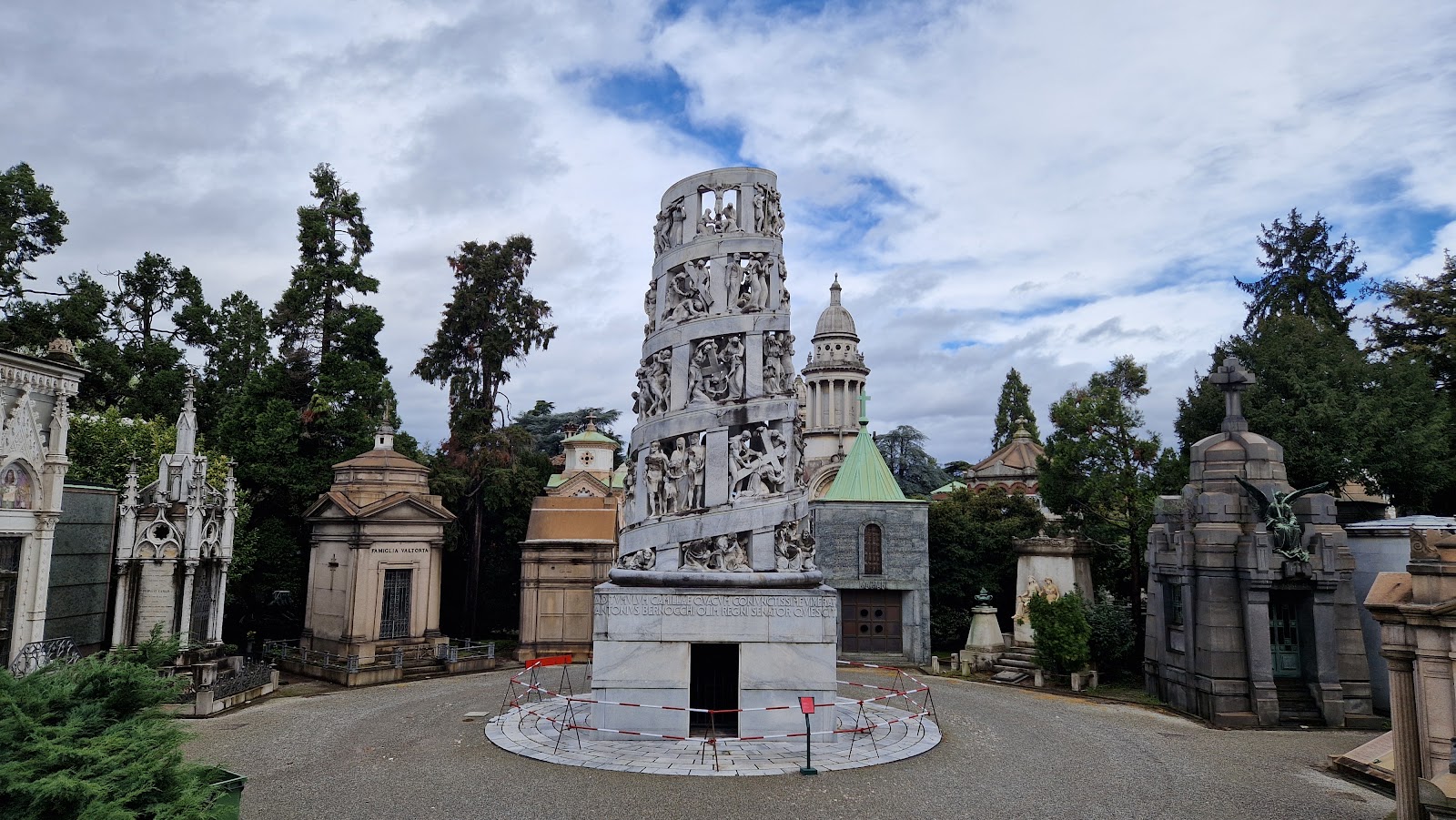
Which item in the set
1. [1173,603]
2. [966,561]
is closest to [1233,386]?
[1173,603]

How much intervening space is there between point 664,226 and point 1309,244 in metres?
32.8

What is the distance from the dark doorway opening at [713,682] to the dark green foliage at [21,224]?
28773mm

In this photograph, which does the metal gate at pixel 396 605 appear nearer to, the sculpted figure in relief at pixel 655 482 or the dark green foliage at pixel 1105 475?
the sculpted figure in relief at pixel 655 482

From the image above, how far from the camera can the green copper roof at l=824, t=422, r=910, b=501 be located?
32281 mm

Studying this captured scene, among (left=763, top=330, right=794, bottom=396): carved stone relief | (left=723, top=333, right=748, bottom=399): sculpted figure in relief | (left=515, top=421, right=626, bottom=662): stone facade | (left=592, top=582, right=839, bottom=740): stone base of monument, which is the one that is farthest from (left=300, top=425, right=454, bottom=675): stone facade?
(left=763, top=330, right=794, bottom=396): carved stone relief

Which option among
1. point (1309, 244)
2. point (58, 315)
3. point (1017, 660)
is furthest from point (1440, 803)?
point (58, 315)

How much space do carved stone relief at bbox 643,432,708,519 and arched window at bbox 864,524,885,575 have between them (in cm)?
1607

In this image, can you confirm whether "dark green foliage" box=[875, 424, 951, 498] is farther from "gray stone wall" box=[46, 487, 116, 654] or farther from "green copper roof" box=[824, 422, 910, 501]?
"gray stone wall" box=[46, 487, 116, 654]

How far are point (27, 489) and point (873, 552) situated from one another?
80.1ft

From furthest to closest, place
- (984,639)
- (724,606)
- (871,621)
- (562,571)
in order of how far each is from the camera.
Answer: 1. (871,621)
2. (562,571)
3. (984,639)
4. (724,606)

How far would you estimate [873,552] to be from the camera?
103 ft

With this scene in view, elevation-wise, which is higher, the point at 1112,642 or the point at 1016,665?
the point at 1112,642

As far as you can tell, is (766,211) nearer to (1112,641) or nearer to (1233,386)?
(1233,386)

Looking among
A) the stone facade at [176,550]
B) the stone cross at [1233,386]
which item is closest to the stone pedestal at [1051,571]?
the stone cross at [1233,386]
